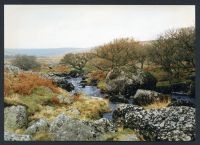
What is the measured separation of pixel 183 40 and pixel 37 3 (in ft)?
6.14

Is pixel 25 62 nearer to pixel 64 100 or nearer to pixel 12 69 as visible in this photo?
pixel 12 69

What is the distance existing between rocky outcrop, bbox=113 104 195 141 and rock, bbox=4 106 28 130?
1110 millimetres

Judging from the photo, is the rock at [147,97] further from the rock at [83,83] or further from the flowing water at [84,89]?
the rock at [83,83]

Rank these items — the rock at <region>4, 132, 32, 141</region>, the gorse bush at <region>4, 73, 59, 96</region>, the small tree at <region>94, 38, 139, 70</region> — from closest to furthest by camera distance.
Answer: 1. the rock at <region>4, 132, 32, 141</region>
2. the gorse bush at <region>4, 73, 59, 96</region>
3. the small tree at <region>94, 38, 139, 70</region>

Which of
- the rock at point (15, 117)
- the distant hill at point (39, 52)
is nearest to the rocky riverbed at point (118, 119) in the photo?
the rock at point (15, 117)

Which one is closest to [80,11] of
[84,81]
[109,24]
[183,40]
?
[109,24]

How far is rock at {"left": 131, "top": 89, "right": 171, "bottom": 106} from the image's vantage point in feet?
21.4

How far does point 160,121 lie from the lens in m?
6.46

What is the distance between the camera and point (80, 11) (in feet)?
21.5

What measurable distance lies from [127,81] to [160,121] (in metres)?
0.64

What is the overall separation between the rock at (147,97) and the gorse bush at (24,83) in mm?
1002

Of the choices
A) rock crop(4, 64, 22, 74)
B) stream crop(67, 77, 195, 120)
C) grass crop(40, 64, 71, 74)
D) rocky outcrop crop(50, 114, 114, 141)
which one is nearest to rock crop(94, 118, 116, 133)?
rocky outcrop crop(50, 114, 114, 141)

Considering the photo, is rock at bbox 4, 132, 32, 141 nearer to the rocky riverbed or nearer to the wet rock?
the rocky riverbed

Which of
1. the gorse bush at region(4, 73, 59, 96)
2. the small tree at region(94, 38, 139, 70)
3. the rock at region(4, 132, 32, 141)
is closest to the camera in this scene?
the rock at region(4, 132, 32, 141)
